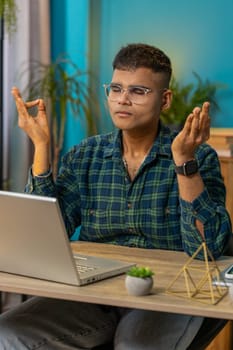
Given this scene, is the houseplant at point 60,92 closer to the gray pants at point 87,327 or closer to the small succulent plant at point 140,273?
the gray pants at point 87,327

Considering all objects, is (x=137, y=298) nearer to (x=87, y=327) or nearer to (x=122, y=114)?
(x=87, y=327)

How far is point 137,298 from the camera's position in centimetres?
187

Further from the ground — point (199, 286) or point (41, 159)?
point (41, 159)

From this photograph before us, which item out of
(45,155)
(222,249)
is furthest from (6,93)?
(222,249)

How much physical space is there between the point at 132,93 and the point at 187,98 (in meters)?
1.63

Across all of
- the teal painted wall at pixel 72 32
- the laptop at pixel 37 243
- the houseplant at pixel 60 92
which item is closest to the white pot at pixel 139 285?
the laptop at pixel 37 243

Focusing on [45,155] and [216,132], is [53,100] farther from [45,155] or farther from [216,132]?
[45,155]

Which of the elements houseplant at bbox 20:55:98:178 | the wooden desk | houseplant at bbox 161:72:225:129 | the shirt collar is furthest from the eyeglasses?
houseplant at bbox 20:55:98:178

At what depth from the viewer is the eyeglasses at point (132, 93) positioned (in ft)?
8.15

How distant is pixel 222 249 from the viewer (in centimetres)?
234

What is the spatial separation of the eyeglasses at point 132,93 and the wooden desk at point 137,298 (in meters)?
0.51

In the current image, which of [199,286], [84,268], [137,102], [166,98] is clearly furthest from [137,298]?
[166,98]

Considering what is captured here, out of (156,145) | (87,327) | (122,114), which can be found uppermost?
(122,114)

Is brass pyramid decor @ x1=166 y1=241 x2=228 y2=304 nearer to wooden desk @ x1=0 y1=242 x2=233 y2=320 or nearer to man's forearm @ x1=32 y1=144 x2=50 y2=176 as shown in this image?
wooden desk @ x1=0 y1=242 x2=233 y2=320
